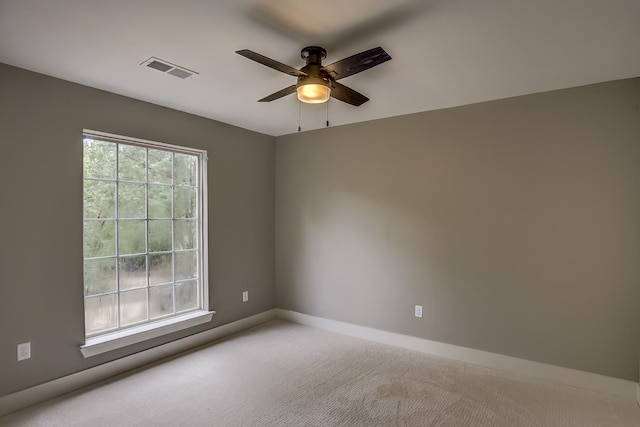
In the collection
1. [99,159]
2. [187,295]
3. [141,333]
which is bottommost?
[141,333]

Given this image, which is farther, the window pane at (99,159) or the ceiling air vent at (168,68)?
the window pane at (99,159)

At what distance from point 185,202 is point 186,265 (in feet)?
2.28

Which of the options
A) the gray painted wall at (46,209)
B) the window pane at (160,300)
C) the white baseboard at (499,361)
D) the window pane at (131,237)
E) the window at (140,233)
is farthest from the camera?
the window pane at (160,300)

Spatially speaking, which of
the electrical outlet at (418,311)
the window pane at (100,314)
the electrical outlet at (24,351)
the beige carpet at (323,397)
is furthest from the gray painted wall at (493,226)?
the electrical outlet at (24,351)

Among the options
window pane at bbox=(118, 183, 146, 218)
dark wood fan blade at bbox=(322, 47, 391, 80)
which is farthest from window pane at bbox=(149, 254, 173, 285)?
dark wood fan blade at bbox=(322, 47, 391, 80)

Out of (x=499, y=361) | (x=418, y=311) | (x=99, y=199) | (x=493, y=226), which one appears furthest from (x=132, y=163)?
(x=499, y=361)

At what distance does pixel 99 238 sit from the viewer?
9.55ft

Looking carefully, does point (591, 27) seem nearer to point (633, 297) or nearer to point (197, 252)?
point (633, 297)

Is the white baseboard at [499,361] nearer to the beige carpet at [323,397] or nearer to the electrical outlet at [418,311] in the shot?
the beige carpet at [323,397]

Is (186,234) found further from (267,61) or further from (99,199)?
(267,61)

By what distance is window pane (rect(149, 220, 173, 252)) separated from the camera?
3.32m

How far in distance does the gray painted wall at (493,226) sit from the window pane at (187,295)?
137 centimetres

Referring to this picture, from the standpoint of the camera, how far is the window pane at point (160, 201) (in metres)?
3.32

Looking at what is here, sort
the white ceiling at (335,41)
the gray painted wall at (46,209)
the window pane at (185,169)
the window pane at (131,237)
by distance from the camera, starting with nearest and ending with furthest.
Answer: the white ceiling at (335,41) → the gray painted wall at (46,209) → the window pane at (131,237) → the window pane at (185,169)
